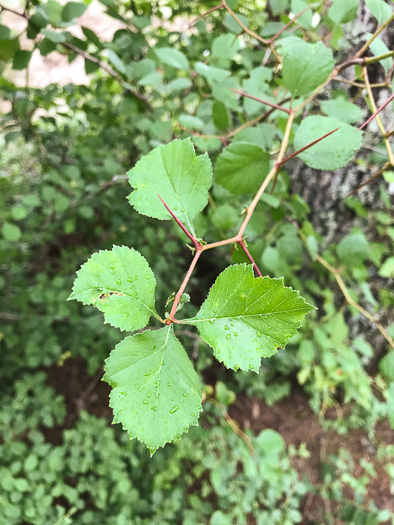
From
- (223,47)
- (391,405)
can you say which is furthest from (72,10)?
(391,405)

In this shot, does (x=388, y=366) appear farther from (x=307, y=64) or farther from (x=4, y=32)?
(x=4, y=32)

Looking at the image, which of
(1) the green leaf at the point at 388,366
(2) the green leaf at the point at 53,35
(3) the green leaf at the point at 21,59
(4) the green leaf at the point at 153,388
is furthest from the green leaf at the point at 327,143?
(3) the green leaf at the point at 21,59

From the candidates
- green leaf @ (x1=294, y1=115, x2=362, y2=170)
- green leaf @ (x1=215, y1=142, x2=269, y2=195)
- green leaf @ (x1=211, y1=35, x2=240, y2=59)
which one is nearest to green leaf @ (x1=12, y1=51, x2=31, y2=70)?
green leaf @ (x1=211, y1=35, x2=240, y2=59)

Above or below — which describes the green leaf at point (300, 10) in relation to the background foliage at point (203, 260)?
above

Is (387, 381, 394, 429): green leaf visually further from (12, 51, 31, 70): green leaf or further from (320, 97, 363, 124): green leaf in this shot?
(12, 51, 31, 70): green leaf

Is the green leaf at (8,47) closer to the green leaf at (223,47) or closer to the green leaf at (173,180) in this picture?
the green leaf at (223,47)

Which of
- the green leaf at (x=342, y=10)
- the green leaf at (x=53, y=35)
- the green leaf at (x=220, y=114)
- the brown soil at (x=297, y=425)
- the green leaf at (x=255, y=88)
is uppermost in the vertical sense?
the green leaf at (x=342, y=10)
